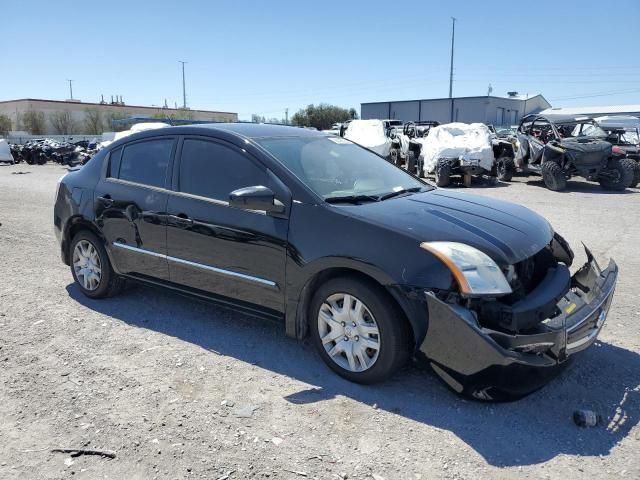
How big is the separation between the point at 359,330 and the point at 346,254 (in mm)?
486

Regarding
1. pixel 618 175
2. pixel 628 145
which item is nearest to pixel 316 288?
pixel 618 175

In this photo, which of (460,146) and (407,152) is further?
(407,152)

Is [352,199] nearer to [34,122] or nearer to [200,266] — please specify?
[200,266]

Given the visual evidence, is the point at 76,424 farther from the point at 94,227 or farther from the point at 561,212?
the point at 561,212

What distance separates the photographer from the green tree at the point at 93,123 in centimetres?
6688

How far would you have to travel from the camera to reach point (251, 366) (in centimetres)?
370

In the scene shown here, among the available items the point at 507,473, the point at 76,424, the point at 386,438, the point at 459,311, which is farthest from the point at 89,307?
the point at 507,473

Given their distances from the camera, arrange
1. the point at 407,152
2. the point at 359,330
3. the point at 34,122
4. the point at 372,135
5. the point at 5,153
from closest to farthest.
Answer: the point at 359,330 < the point at 407,152 < the point at 372,135 < the point at 5,153 < the point at 34,122

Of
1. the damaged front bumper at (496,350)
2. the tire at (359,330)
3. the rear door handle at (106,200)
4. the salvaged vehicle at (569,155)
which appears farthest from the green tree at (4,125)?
the damaged front bumper at (496,350)

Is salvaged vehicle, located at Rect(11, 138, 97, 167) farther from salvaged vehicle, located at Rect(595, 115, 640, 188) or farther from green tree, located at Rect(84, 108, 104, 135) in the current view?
green tree, located at Rect(84, 108, 104, 135)

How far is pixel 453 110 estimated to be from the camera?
56.1 metres

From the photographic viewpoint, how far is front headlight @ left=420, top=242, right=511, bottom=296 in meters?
2.87

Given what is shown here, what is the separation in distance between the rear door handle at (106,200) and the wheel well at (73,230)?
263 millimetres

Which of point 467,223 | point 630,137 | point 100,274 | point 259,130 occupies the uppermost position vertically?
point 630,137
